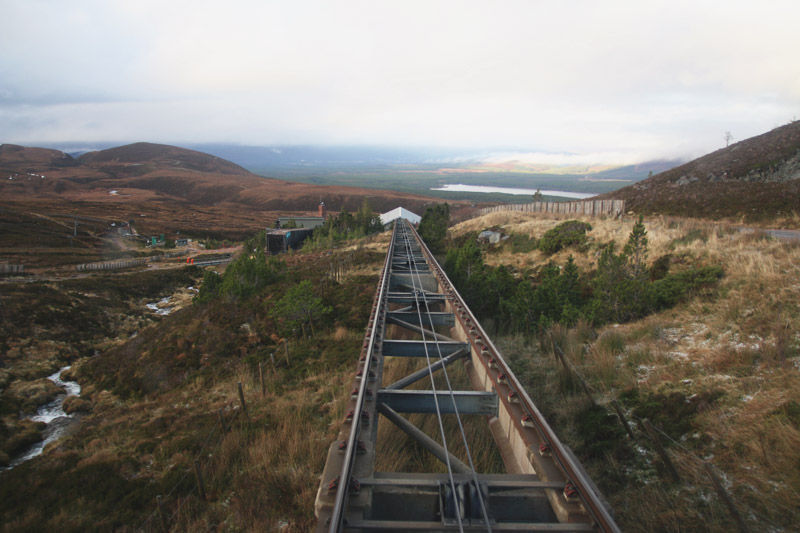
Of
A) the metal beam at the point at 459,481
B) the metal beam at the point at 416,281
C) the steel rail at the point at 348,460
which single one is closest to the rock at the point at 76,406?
the metal beam at the point at 416,281

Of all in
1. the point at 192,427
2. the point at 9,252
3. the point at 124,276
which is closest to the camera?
the point at 192,427

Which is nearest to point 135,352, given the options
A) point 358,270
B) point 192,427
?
point 358,270

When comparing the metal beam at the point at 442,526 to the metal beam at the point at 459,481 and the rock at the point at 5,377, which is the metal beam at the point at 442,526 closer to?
the metal beam at the point at 459,481

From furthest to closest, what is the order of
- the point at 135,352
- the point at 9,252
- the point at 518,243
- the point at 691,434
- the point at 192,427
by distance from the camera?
the point at 9,252 < the point at 518,243 < the point at 135,352 < the point at 192,427 < the point at 691,434

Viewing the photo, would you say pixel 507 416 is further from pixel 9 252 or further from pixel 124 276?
pixel 9 252

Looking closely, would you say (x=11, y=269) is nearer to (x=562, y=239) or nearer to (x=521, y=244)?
(x=521, y=244)

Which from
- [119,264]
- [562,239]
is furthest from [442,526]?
[119,264]

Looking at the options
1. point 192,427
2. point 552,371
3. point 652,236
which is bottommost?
point 192,427

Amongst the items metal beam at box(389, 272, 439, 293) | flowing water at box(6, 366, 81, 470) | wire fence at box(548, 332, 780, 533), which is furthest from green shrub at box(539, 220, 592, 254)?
flowing water at box(6, 366, 81, 470)

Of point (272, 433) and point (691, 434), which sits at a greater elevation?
point (691, 434)
